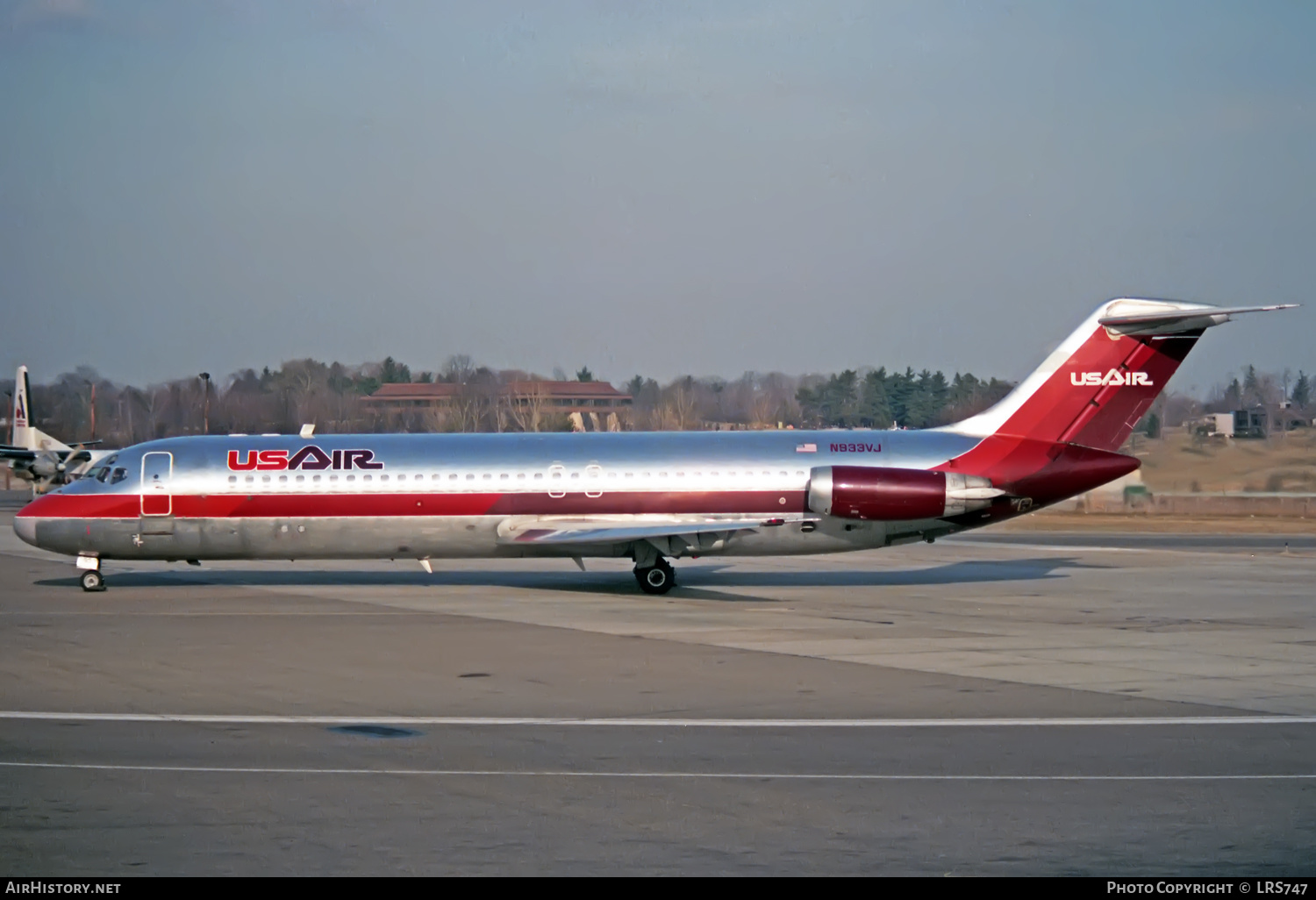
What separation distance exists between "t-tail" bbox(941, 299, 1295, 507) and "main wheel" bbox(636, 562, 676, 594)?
6089 millimetres

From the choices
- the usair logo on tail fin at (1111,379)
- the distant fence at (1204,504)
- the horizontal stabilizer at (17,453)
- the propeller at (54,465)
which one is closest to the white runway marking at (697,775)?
the usair logo on tail fin at (1111,379)

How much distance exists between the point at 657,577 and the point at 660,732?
14.0 m

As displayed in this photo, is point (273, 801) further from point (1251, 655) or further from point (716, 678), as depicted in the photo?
point (1251, 655)

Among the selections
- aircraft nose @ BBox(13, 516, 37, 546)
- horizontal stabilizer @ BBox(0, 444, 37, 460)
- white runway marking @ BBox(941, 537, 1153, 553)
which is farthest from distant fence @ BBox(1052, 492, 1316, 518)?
horizontal stabilizer @ BBox(0, 444, 37, 460)

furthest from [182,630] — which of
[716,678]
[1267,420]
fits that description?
[1267,420]

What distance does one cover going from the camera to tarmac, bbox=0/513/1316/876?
8.95 m

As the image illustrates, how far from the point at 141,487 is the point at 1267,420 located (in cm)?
5339

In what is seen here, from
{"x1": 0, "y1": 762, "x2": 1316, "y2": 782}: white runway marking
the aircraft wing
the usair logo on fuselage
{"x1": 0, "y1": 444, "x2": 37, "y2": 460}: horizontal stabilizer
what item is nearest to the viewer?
{"x1": 0, "y1": 762, "x2": 1316, "y2": 782}: white runway marking

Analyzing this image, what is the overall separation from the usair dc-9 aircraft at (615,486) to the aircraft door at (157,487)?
29 mm

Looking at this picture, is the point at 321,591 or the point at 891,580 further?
the point at 891,580

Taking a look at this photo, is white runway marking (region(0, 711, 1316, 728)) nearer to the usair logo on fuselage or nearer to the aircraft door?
the usair logo on fuselage

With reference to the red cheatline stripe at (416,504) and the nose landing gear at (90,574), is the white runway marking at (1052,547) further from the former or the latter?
the nose landing gear at (90,574)

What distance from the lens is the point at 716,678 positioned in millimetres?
16891

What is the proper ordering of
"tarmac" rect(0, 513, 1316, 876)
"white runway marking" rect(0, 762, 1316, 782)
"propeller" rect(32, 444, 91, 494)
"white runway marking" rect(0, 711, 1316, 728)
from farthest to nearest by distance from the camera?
"propeller" rect(32, 444, 91, 494) → "white runway marking" rect(0, 711, 1316, 728) → "white runway marking" rect(0, 762, 1316, 782) → "tarmac" rect(0, 513, 1316, 876)
